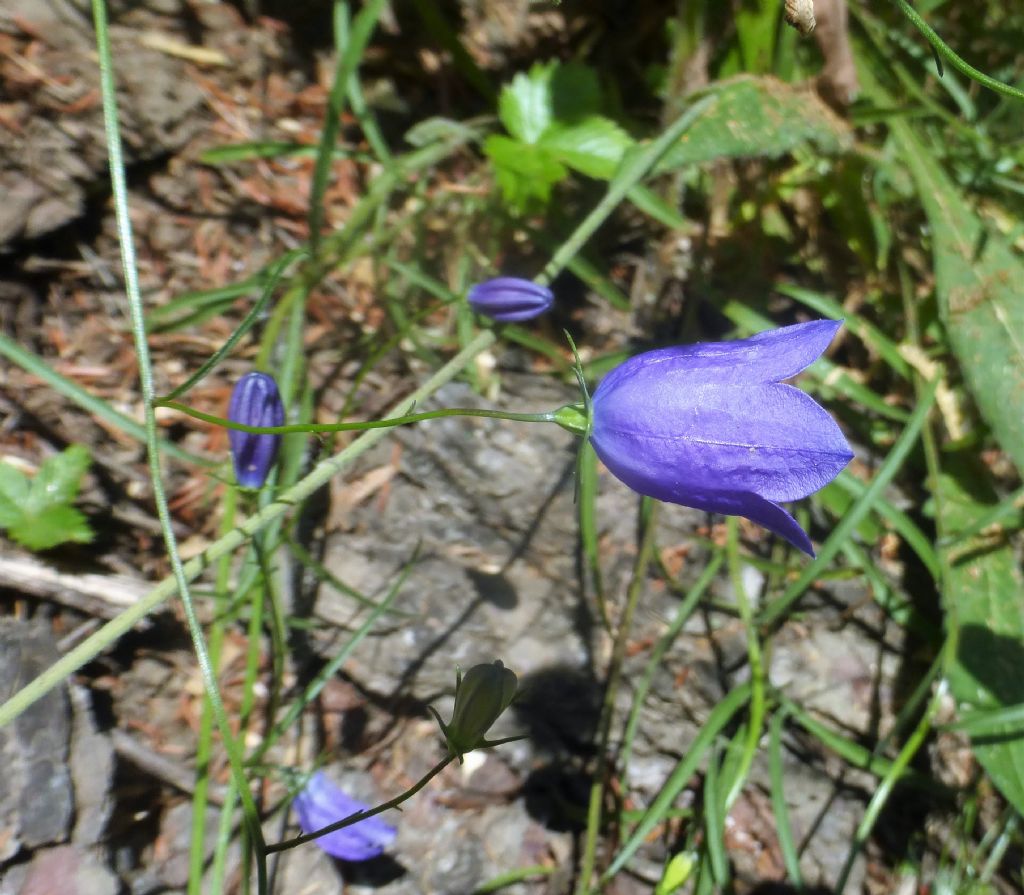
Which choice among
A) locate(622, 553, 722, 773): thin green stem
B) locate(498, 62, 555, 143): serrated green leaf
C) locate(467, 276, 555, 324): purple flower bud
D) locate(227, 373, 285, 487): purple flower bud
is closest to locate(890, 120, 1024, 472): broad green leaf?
locate(622, 553, 722, 773): thin green stem

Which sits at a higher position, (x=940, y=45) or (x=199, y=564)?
(x=940, y=45)

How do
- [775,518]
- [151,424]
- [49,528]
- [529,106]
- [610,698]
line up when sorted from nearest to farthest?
[775,518], [151,424], [49,528], [610,698], [529,106]

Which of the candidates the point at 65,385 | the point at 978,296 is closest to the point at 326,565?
the point at 65,385

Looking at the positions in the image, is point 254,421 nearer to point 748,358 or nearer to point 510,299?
point 510,299

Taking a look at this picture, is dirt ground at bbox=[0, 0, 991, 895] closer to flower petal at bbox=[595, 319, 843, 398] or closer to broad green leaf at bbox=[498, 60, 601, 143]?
broad green leaf at bbox=[498, 60, 601, 143]

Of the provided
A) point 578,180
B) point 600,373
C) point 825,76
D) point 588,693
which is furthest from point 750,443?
point 825,76

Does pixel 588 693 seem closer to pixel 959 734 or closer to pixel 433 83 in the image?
pixel 959 734

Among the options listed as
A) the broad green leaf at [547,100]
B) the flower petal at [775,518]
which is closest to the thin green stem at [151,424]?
the flower petal at [775,518]
